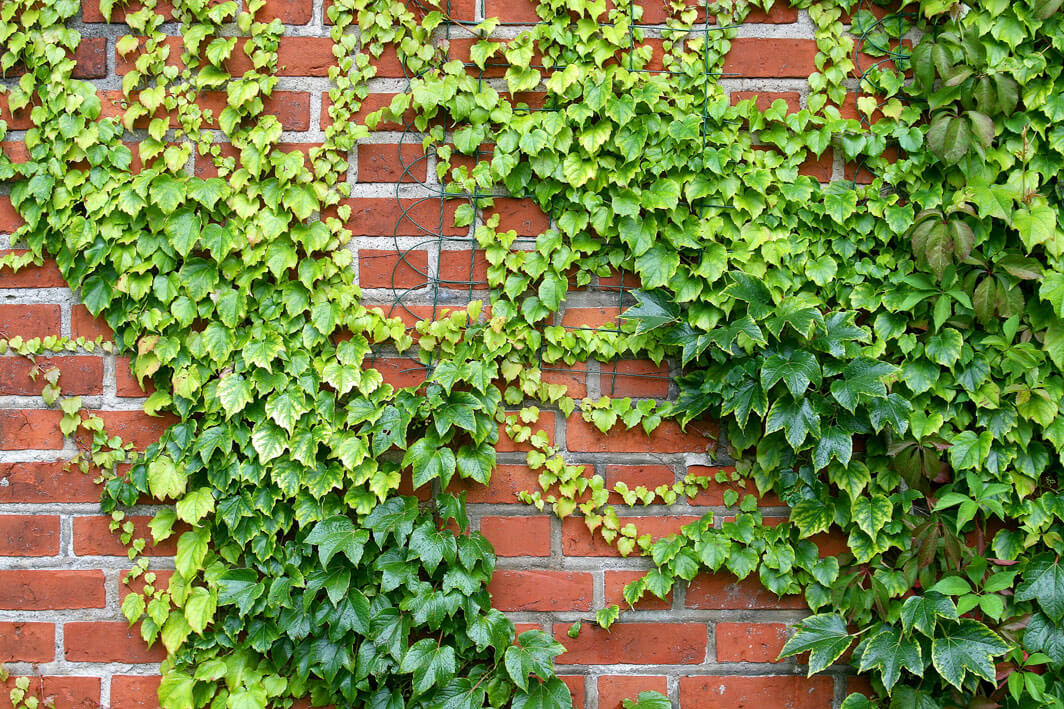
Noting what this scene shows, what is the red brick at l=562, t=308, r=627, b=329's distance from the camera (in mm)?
1565

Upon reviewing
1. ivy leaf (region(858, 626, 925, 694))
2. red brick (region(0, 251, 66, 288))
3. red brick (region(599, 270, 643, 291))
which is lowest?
ivy leaf (region(858, 626, 925, 694))

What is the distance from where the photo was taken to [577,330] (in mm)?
1549

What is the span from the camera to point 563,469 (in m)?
1.53

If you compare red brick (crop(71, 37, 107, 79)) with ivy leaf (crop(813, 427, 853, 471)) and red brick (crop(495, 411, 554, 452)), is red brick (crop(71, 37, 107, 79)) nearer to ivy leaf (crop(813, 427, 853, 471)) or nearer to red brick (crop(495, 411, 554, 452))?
red brick (crop(495, 411, 554, 452))

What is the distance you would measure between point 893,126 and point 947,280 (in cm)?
34

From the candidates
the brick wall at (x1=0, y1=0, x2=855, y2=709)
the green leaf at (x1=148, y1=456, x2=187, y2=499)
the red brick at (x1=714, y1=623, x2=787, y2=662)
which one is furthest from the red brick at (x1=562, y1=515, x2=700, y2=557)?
the green leaf at (x1=148, y1=456, x2=187, y2=499)

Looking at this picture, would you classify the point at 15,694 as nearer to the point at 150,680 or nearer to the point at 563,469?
the point at 150,680

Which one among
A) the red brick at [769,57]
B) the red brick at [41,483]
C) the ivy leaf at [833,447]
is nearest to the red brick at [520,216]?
the red brick at [769,57]

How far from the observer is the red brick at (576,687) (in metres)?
1.54

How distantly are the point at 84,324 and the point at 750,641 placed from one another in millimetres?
1555

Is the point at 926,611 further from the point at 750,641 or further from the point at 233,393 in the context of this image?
the point at 233,393

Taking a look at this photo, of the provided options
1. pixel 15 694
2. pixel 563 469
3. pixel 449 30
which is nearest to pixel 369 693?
pixel 563 469

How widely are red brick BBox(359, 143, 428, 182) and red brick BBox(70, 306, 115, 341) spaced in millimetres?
626

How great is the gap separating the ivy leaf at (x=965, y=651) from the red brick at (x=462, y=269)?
1159mm
